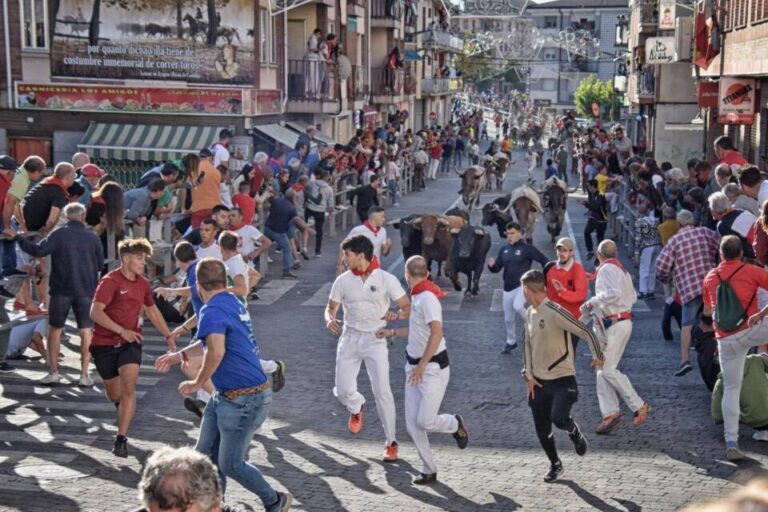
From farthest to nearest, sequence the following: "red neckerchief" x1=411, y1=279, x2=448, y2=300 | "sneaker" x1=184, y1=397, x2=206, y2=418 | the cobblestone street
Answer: "sneaker" x1=184, y1=397, x2=206, y2=418 < "red neckerchief" x1=411, y1=279, x2=448, y2=300 < the cobblestone street

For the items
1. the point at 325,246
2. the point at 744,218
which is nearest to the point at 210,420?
the point at 744,218

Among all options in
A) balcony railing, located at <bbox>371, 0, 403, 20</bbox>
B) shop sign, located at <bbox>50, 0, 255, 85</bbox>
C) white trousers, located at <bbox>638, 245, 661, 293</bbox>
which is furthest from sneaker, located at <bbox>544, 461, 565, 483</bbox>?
balcony railing, located at <bbox>371, 0, 403, 20</bbox>

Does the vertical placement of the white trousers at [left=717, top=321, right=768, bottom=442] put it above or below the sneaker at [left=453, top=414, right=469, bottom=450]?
above

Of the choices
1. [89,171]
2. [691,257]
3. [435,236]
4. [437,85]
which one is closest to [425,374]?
[691,257]

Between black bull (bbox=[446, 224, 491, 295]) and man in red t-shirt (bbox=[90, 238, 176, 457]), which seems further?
black bull (bbox=[446, 224, 491, 295])

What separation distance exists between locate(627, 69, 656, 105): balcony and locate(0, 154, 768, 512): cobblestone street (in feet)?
95.6

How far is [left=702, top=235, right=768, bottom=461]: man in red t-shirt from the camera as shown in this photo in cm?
1020

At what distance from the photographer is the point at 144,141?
30875mm

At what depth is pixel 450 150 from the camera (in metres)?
50.2

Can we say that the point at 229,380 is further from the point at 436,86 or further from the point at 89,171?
the point at 436,86

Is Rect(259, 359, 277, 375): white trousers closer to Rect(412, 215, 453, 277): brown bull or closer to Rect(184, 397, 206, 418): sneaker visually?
Rect(184, 397, 206, 418): sneaker

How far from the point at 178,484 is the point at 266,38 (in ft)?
98.9

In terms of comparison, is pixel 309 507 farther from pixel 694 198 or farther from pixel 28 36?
pixel 28 36

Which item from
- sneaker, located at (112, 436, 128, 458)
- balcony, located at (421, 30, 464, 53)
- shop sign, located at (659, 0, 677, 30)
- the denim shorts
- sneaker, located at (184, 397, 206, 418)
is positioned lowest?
sneaker, located at (112, 436, 128, 458)
